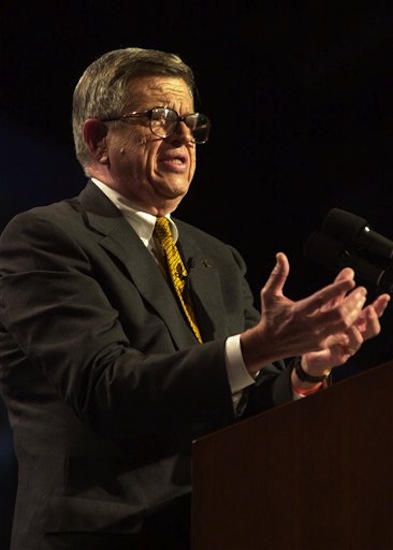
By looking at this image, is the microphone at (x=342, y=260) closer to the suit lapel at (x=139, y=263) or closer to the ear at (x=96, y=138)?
the suit lapel at (x=139, y=263)

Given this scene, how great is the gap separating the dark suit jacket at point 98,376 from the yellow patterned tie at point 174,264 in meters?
0.03

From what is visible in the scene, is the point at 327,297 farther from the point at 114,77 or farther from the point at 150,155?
the point at 114,77

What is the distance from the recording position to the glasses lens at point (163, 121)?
2.51 meters

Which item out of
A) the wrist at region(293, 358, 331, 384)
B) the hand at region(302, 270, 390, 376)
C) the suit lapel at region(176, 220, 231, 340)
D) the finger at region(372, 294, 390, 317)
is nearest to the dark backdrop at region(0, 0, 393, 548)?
the suit lapel at region(176, 220, 231, 340)

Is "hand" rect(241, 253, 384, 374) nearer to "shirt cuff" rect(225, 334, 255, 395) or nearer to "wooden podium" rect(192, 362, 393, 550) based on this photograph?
"shirt cuff" rect(225, 334, 255, 395)

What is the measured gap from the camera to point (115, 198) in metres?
2.50

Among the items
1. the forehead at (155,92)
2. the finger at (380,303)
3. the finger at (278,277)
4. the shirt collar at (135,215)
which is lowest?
the shirt collar at (135,215)

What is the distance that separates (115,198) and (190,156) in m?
0.22

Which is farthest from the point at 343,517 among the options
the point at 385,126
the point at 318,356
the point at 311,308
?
the point at 385,126

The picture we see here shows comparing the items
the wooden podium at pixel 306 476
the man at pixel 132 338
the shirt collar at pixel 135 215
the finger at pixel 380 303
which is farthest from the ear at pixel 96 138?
the wooden podium at pixel 306 476

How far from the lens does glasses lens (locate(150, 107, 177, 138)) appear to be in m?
2.51

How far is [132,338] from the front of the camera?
86.4 inches

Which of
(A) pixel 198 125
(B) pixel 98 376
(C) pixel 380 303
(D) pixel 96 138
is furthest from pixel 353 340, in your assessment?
(D) pixel 96 138

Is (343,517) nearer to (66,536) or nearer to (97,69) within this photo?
(66,536)
